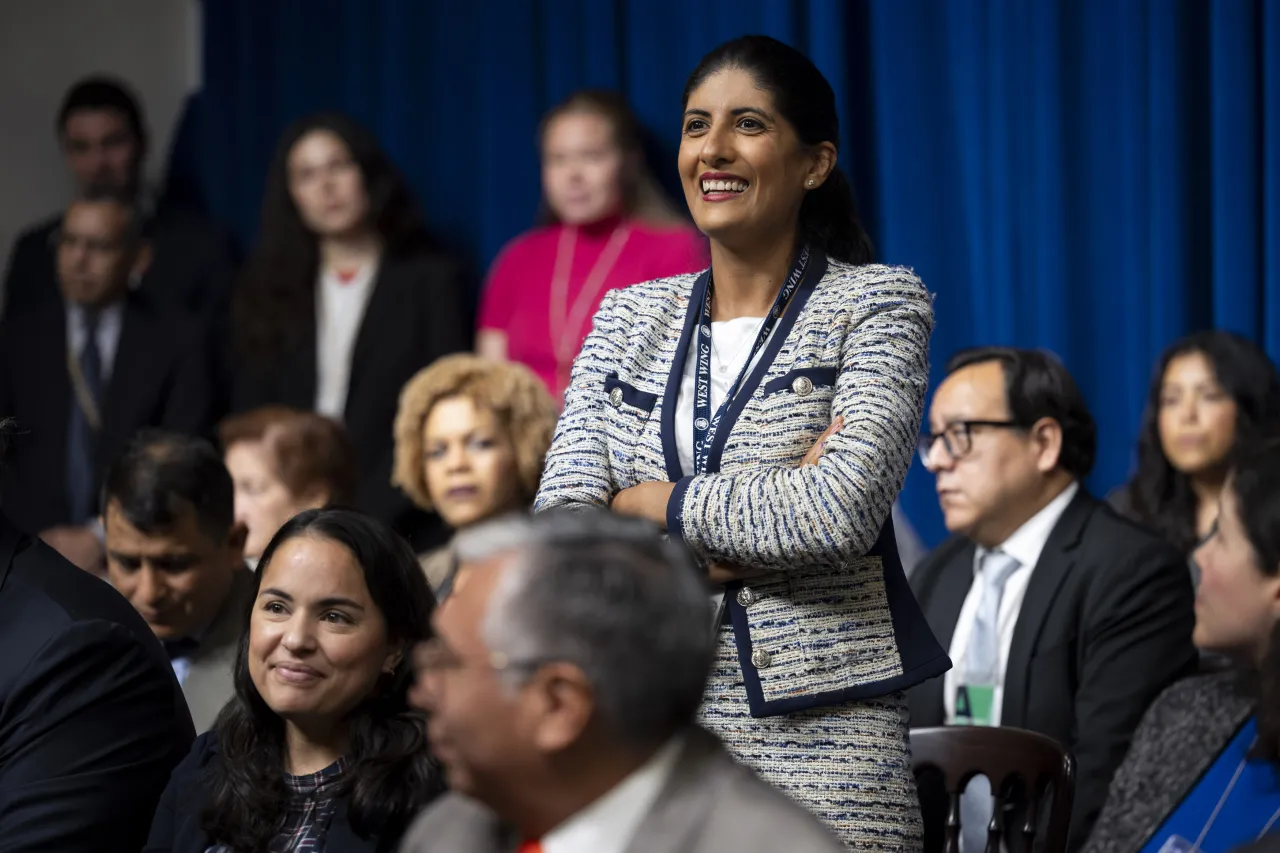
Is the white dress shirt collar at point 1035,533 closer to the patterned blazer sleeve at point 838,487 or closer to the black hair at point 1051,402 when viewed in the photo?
the black hair at point 1051,402

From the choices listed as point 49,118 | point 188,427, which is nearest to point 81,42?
point 49,118

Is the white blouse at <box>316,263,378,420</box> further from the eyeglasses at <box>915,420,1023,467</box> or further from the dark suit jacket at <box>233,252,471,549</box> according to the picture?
the eyeglasses at <box>915,420,1023,467</box>

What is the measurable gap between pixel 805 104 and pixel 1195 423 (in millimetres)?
2100

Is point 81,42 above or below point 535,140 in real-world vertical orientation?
above

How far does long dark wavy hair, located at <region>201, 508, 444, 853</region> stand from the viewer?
212cm

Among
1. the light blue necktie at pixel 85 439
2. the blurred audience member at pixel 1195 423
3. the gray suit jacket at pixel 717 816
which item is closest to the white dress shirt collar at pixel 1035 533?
the blurred audience member at pixel 1195 423

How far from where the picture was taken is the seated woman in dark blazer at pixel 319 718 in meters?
2.13

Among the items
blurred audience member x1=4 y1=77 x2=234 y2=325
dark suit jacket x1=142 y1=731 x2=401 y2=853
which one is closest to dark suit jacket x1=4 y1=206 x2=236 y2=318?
blurred audience member x1=4 y1=77 x2=234 y2=325

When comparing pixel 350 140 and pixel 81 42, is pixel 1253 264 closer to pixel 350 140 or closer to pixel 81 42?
pixel 350 140

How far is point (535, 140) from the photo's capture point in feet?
17.9

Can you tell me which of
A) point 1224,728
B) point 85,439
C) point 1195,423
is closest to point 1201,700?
point 1224,728

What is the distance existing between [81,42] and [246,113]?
686 mm

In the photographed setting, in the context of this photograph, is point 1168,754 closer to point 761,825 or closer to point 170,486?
point 761,825

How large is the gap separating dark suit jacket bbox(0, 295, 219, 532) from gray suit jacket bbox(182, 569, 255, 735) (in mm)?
2021
